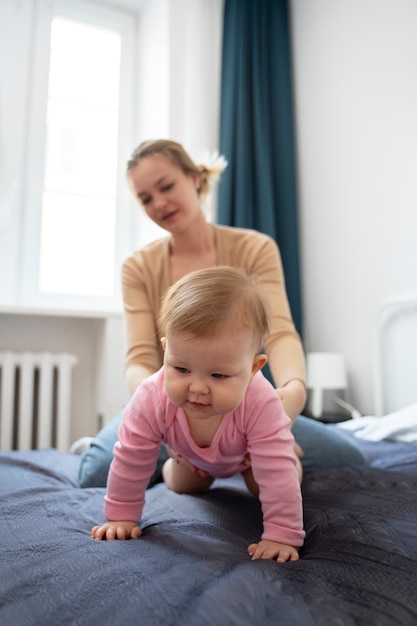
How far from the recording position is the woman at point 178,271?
1.29 meters

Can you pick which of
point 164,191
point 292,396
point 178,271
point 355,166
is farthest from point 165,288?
point 355,166

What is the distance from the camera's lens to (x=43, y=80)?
275 cm

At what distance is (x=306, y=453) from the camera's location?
1314 mm

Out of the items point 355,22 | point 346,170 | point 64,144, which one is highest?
point 355,22

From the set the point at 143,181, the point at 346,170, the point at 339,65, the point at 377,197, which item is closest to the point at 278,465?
the point at 143,181

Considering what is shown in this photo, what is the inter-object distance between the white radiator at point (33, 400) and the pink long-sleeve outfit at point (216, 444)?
154 centimetres

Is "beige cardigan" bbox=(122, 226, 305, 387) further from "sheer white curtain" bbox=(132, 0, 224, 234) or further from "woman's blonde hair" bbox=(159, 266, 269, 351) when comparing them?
"sheer white curtain" bbox=(132, 0, 224, 234)

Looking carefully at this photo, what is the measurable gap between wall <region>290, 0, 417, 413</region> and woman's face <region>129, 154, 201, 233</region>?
1182 mm

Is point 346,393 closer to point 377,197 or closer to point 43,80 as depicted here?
point 377,197

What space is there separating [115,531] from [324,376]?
1633 millimetres

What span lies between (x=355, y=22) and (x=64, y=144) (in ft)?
5.40

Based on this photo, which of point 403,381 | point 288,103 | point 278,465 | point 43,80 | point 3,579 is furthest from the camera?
point 288,103

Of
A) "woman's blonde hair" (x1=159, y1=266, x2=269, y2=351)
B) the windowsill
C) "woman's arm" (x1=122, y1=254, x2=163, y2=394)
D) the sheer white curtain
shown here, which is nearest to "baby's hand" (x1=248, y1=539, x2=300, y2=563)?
"woman's blonde hair" (x1=159, y1=266, x2=269, y2=351)

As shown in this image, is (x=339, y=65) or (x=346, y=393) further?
(x=339, y=65)
